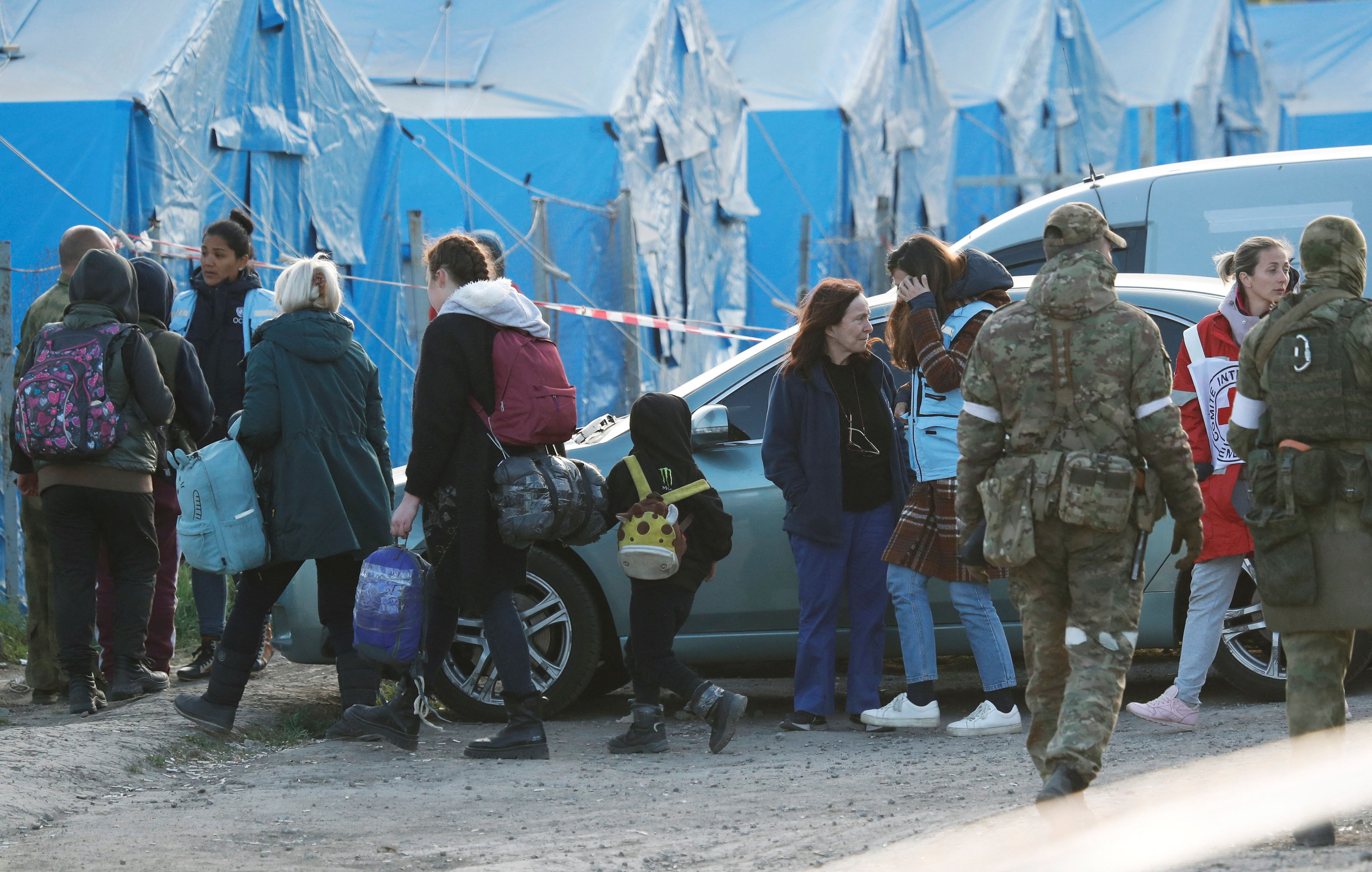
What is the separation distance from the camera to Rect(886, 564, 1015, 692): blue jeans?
563 cm

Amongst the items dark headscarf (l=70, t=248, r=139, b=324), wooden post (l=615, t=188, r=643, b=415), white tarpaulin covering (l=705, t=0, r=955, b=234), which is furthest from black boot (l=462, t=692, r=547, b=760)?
white tarpaulin covering (l=705, t=0, r=955, b=234)

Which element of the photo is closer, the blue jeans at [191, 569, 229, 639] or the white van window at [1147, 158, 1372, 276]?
the blue jeans at [191, 569, 229, 639]

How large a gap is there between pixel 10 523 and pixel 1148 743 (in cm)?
577

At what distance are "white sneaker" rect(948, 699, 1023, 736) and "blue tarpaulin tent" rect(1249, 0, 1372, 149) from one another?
82.8 ft

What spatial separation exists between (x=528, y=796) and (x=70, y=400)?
2.47 metres

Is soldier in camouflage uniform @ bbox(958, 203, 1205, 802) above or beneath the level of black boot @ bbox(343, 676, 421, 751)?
above

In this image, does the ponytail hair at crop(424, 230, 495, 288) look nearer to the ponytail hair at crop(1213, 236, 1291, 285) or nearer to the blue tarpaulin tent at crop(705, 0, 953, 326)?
the ponytail hair at crop(1213, 236, 1291, 285)

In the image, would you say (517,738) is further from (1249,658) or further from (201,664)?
(1249,658)

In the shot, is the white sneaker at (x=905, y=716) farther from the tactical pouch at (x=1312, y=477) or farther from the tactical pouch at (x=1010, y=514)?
the tactical pouch at (x=1312, y=477)

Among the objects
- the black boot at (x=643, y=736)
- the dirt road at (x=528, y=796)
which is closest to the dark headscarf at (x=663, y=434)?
the black boot at (x=643, y=736)

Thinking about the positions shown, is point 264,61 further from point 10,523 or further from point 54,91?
point 10,523

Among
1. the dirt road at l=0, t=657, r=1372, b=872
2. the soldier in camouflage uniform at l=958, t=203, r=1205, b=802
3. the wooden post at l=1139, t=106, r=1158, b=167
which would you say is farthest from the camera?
the wooden post at l=1139, t=106, r=1158, b=167

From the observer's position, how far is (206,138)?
9781 millimetres

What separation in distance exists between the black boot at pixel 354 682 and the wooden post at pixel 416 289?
18.9 ft
